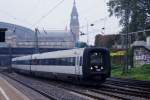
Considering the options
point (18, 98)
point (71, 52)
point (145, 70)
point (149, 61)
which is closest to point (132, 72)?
point (145, 70)

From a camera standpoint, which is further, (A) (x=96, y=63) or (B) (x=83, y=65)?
(A) (x=96, y=63)

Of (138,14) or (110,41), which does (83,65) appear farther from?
(110,41)

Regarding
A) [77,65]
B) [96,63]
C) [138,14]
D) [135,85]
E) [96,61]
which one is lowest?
[135,85]

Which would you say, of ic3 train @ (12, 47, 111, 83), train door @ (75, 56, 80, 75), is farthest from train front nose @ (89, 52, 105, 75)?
train door @ (75, 56, 80, 75)

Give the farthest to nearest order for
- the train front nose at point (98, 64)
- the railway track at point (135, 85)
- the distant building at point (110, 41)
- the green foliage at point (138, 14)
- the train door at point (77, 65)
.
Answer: the distant building at point (110, 41)
the green foliage at point (138, 14)
the train door at point (77, 65)
the train front nose at point (98, 64)
the railway track at point (135, 85)

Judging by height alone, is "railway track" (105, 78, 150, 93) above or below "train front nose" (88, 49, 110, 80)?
below

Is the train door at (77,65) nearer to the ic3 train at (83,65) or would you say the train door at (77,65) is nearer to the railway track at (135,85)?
the ic3 train at (83,65)

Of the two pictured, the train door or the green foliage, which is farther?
the green foliage

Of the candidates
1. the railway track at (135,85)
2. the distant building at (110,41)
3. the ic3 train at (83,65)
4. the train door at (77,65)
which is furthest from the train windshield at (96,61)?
the distant building at (110,41)

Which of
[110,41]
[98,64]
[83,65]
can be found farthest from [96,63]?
[110,41]

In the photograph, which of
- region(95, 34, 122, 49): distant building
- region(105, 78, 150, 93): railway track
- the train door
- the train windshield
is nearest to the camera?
region(105, 78, 150, 93): railway track

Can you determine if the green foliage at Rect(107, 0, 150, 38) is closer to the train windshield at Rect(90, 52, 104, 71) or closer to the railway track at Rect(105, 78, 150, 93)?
the railway track at Rect(105, 78, 150, 93)

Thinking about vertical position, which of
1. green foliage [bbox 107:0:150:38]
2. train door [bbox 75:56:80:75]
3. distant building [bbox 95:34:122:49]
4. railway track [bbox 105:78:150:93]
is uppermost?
green foliage [bbox 107:0:150:38]

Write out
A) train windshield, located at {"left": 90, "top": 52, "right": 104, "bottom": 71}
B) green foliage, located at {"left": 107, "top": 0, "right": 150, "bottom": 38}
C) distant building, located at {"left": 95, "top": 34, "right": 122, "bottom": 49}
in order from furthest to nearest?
distant building, located at {"left": 95, "top": 34, "right": 122, "bottom": 49}
green foliage, located at {"left": 107, "top": 0, "right": 150, "bottom": 38}
train windshield, located at {"left": 90, "top": 52, "right": 104, "bottom": 71}
